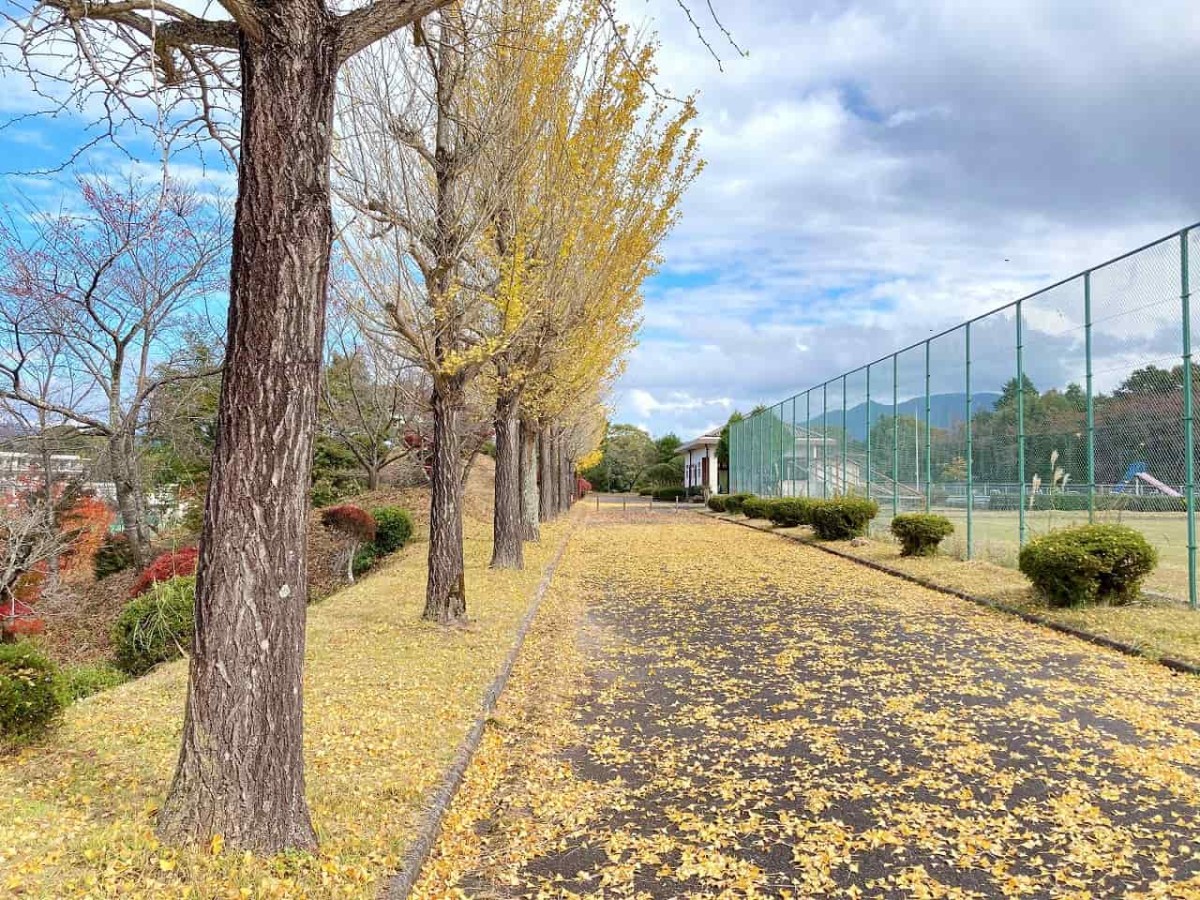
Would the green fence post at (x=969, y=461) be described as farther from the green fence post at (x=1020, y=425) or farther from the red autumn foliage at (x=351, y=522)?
the red autumn foliage at (x=351, y=522)

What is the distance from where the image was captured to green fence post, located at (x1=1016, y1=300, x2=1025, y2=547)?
1296cm

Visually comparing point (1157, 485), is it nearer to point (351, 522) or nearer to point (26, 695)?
Answer: point (26, 695)

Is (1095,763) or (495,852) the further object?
(1095,763)

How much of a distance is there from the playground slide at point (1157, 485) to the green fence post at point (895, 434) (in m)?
7.89

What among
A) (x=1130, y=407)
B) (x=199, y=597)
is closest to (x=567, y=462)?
(x=1130, y=407)

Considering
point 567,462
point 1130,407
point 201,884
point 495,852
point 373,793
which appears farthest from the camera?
point 567,462

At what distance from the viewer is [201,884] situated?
2969 mm

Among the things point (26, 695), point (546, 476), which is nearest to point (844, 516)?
point (546, 476)

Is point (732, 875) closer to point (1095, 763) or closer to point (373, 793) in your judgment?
point (373, 793)

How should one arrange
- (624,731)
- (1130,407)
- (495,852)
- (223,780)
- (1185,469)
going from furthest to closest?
1. (1130,407)
2. (1185,469)
3. (624,731)
4. (495,852)
5. (223,780)

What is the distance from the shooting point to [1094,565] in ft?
30.4

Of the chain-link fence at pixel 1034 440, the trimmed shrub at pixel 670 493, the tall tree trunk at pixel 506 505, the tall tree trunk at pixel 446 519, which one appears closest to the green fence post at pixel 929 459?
the chain-link fence at pixel 1034 440

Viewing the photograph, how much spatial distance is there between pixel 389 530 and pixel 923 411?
12.0 metres

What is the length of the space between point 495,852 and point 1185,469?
9.14 meters
